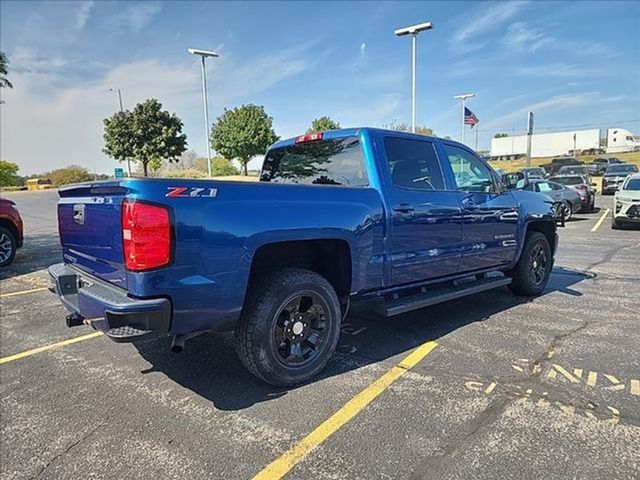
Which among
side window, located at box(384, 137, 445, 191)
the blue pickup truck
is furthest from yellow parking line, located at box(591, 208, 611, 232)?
side window, located at box(384, 137, 445, 191)

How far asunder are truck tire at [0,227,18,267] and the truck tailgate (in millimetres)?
6109

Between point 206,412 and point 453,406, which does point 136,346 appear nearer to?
point 206,412

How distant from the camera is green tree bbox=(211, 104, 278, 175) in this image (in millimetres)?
41312

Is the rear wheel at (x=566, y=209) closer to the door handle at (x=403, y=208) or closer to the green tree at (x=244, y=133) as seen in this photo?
the door handle at (x=403, y=208)

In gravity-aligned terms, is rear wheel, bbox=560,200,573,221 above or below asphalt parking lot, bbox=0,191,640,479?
above

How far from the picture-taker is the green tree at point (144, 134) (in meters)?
37.2

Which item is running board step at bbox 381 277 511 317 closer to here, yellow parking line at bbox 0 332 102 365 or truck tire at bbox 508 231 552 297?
truck tire at bbox 508 231 552 297

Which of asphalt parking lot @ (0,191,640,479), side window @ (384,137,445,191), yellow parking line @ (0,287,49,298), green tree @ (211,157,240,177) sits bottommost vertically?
asphalt parking lot @ (0,191,640,479)

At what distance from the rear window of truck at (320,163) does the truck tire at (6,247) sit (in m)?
6.48

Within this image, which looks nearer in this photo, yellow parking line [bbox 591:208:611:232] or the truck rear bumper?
the truck rear bumper

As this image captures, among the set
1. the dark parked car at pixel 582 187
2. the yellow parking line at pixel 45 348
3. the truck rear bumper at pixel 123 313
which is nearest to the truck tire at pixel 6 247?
the yellow parking line at pixel 45 348

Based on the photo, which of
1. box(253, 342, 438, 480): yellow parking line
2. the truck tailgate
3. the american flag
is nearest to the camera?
box(253, 342, 438, 480): yellow parking line

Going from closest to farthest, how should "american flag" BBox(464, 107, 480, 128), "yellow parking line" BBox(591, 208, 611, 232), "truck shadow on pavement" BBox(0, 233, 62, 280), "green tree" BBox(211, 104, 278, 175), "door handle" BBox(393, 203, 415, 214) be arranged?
"door handle" BBox(393, 203, 415, 214) < "truck shadow on pavement" BBox(0, 233, 62, 280) < "yellow parking line" BBox(591, 208, 611, 232) < "american flag" BBox(464, 107, 480, 128) < "green tree" BBox(211, 104, 278, 175)

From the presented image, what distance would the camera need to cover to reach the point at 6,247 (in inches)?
340
